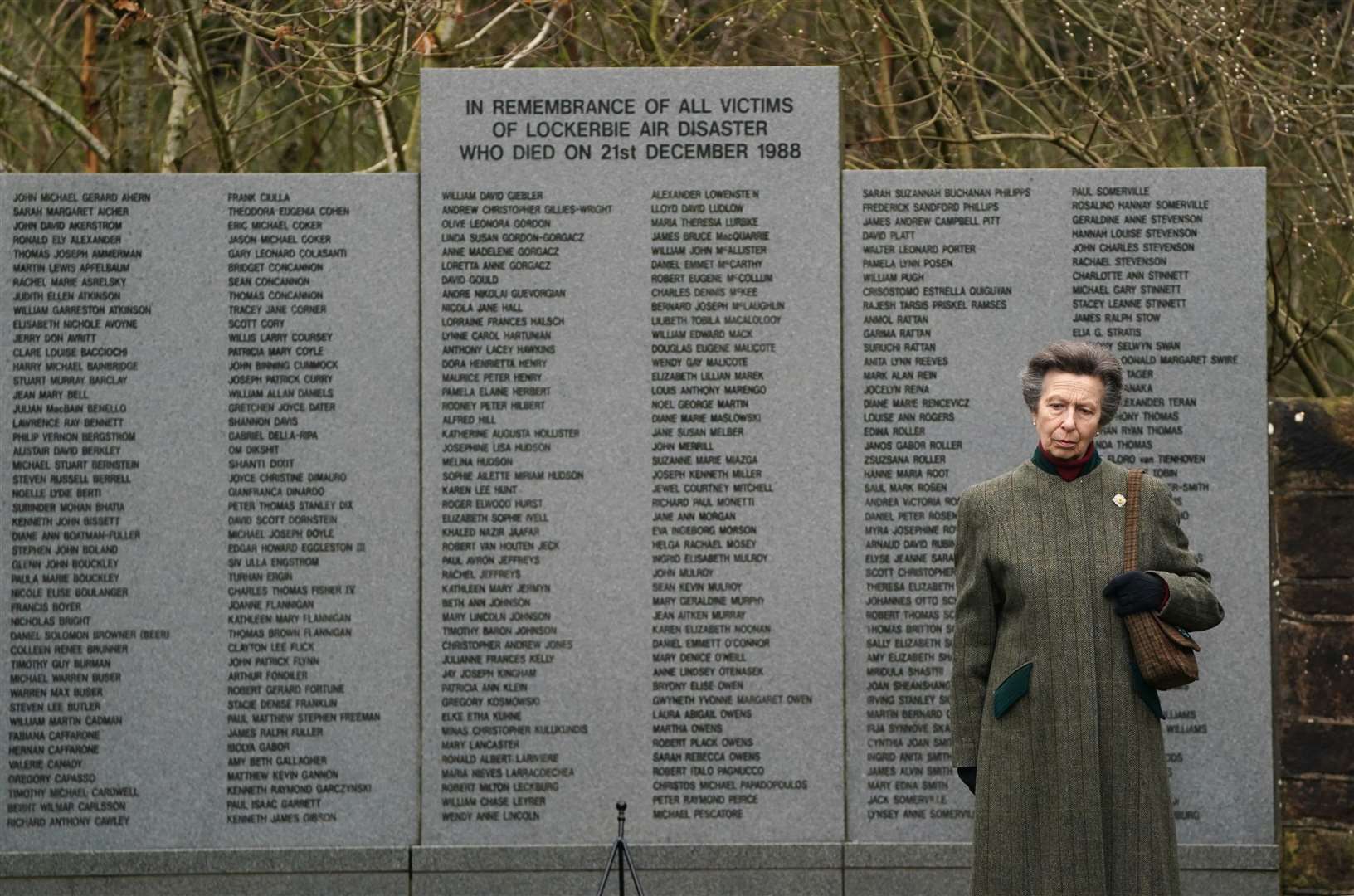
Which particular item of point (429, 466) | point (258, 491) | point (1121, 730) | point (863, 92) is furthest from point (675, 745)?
point (863, 92)

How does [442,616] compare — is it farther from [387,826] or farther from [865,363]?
[865,363]

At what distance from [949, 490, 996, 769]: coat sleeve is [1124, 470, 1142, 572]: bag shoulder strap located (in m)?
0.41

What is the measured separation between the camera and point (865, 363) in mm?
6828

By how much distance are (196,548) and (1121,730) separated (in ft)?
13.2

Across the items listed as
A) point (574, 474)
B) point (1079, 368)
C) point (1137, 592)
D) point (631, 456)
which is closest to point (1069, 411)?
point (1079, 368)

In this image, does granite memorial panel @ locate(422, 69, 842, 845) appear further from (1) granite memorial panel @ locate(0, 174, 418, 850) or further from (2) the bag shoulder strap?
(2) the bag shoulder strap

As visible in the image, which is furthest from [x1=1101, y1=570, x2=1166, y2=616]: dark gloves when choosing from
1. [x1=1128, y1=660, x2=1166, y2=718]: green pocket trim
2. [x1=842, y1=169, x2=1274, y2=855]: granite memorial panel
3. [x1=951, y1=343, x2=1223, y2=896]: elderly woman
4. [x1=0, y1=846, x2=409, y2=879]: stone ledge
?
[x1=0, y1=846, x2=409, y2=879]: stone ledge

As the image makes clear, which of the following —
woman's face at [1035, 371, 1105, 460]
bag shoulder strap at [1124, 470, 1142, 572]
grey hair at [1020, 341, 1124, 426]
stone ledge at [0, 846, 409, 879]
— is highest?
grey hair at [1020, 341, 1124, 426]

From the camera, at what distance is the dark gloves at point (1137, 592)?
4523 mm

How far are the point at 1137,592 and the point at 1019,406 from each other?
235 cm

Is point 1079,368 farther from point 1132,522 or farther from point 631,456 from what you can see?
point 631,456

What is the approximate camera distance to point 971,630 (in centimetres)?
472

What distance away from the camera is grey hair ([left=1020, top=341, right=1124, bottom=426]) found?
466 centimetres

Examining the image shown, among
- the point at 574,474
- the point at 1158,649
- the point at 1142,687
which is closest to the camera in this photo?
the point at 1158,649
